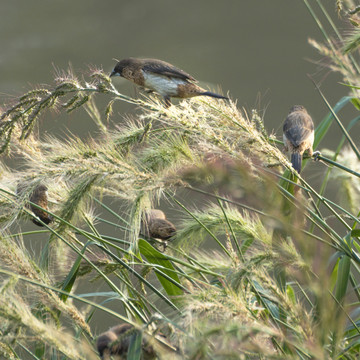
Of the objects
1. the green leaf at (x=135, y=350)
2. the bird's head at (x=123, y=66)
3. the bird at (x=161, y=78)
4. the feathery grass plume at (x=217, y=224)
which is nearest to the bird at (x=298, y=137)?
the feathery grass plume at (x=217, y=224)

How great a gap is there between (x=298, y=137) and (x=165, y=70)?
0.66 metres

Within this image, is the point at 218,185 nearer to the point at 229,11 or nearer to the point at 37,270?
the point at 37,270

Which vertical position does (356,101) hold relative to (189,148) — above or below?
below

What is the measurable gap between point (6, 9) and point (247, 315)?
418cm

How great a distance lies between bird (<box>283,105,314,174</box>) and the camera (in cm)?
230

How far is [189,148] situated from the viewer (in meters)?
1.89

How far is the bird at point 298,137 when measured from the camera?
90.5 inches

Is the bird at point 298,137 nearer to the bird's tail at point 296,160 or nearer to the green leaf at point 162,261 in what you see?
the bird's tail at point 296,160

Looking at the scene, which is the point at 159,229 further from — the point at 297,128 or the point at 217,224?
the point at 297,128

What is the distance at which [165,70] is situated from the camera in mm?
2723

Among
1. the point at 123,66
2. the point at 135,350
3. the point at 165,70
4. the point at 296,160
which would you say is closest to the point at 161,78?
the point at 165,70

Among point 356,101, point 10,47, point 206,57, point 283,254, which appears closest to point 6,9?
point 10,47

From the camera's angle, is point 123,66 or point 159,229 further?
point 123,66

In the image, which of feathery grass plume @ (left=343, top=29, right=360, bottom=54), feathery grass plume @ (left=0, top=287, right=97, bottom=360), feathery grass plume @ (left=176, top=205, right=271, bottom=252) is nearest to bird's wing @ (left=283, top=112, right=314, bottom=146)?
feathery grass plume @ (left=176, top=205, right=271, bottom=252)
